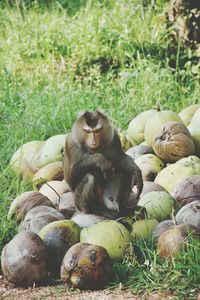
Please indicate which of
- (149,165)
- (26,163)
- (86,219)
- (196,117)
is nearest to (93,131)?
(86,219)

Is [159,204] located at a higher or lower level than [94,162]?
lower

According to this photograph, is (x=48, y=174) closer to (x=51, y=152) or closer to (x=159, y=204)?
(x=51, y=152)

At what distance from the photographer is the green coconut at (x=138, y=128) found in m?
7.18

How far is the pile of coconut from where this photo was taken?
479 centimetres

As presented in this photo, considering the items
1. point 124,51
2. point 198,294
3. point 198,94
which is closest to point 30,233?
point 198,294

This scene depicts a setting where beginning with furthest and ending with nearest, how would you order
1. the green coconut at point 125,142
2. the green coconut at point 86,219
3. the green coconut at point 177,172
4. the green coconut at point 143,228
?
the green coconut at point 125,142 → the green coconut at point 177,172 → the green coconut at point 86,219 → the green coconut at point 143,228

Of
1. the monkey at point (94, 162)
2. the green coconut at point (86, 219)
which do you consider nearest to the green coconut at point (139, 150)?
the monkey at point (94, 162)

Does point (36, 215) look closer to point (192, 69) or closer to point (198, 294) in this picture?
point (198, 294)

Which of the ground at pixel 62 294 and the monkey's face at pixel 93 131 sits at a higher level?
the monkey's face at pixel 93 131

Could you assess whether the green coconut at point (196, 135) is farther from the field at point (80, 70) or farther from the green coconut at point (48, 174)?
the green coconut at point (48, 174)

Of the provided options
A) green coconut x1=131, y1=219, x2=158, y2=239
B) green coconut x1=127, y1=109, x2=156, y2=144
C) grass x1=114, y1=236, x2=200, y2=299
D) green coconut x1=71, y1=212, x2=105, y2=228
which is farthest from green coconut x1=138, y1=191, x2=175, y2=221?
green coconut x1=127, y1=109, x2=156, y2=144

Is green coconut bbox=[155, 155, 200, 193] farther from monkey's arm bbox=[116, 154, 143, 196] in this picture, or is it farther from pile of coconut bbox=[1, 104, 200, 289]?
monkey's arm bbox=[116, 154, 143, 196]

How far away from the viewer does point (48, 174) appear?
660 cm

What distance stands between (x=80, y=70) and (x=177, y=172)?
4.34m
